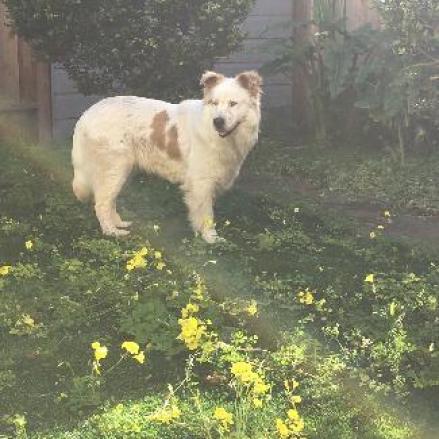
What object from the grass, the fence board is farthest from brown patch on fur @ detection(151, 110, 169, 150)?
the fence board

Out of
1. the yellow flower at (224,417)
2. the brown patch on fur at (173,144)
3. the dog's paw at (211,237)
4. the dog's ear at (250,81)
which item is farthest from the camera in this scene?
the brown patch on fur at (173,144)

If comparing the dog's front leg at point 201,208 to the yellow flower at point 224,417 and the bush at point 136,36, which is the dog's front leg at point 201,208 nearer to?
the bush at point 136,36

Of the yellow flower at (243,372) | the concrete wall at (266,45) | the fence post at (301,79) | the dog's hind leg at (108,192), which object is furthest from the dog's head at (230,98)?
the fence post at (301,79)

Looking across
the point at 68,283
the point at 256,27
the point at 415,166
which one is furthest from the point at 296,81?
the point at 68,283

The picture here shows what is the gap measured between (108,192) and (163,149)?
23.7 inches

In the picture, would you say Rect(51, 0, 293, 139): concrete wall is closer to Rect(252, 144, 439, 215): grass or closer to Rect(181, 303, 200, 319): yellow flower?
Rect(252, 144, 439, 215): grass

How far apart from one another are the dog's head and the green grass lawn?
0.99 meters

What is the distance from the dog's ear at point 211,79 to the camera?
5.79 m

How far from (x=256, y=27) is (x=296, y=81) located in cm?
109

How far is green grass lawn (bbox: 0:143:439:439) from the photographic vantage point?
3455 millimetres

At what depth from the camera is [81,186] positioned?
6504mm

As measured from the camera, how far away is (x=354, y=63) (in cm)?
945

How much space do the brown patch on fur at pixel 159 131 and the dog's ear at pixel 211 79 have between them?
540 mm

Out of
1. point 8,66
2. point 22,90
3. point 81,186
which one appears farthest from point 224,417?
point 8,66
